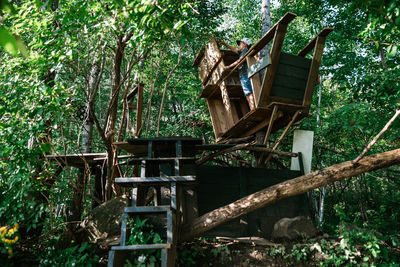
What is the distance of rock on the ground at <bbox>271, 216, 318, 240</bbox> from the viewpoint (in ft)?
17.6

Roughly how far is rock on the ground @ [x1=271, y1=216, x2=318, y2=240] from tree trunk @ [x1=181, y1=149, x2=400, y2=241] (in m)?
1.11

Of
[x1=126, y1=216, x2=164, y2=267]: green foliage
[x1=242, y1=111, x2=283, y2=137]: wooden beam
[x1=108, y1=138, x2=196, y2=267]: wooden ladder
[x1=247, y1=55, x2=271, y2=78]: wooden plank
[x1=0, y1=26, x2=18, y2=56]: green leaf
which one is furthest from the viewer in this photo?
[x1=242, y1=111, x2=283, y2=137]: wooden beam

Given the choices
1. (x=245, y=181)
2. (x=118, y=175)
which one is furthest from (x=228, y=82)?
(x=118, y=175)

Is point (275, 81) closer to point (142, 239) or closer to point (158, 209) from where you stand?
point (158, 209)

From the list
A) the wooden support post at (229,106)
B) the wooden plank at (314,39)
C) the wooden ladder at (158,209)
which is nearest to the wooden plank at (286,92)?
the wooden plank at (314,39)

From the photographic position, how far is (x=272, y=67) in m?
5.79

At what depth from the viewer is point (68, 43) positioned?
455 centimetres

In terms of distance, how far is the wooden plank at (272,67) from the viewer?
5652mm

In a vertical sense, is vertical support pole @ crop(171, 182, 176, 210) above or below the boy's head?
below

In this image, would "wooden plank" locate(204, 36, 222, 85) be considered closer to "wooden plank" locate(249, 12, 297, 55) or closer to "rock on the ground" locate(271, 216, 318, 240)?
"wooden plank" locate(249, 12, 297, 55)

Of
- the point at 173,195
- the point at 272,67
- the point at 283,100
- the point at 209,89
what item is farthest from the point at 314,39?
the point at 173,195

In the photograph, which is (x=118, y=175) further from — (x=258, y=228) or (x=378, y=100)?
(x=378, y=100)

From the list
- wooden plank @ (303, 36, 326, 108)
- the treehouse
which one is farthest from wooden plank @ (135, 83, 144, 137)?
wooden plank @ (303, 36, 326, 108)

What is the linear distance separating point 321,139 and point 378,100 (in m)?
3.97
